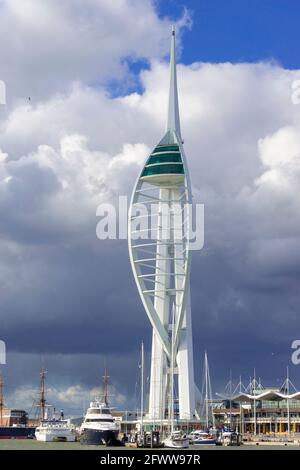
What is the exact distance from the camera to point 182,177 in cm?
16925

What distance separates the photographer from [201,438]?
150 metres

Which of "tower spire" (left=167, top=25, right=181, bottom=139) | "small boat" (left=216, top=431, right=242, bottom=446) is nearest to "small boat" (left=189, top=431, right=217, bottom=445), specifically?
"small boat" (left=216, top=431, right=242, bottom=446)

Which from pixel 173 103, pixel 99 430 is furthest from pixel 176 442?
pixel 173 103

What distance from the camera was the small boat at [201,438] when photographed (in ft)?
486

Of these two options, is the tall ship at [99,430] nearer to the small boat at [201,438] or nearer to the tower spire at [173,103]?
the small boat at [201,438]

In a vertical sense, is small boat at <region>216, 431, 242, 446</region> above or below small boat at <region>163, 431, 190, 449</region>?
above

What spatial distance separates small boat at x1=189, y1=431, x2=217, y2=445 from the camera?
148 meters

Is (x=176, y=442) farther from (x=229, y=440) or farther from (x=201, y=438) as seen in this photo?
(x=229, y=440)

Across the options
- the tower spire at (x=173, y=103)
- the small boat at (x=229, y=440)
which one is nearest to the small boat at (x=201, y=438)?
the small boat at (x=229, y=440)

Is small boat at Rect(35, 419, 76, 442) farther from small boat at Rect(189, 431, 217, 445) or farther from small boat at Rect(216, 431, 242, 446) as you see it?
small boat at Rect(216, 431, 242, 446)
